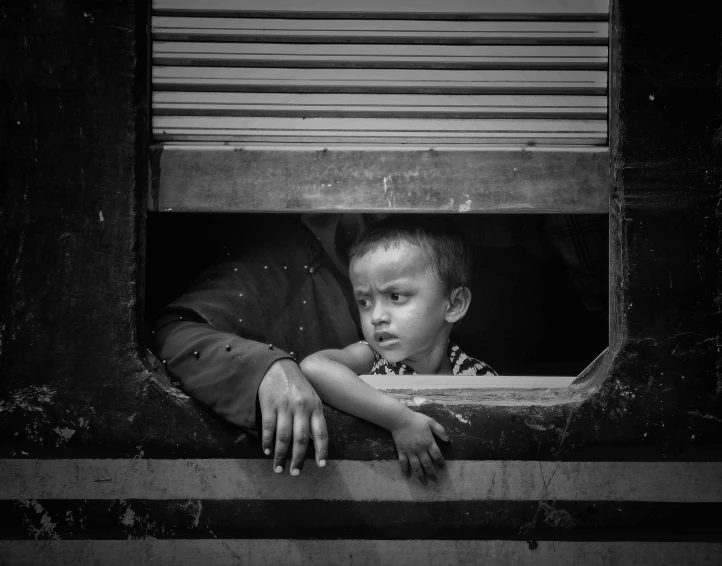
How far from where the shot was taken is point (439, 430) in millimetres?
1870

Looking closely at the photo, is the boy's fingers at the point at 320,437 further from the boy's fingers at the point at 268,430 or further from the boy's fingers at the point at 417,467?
the boy's fingers at the point at 417,467

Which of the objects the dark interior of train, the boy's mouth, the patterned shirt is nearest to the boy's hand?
the boy's mouth

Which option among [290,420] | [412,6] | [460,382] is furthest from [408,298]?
[412,6]

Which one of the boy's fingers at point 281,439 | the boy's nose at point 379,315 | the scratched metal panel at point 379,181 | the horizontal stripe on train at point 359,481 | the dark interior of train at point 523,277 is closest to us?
the boy's fingers at point 281,439

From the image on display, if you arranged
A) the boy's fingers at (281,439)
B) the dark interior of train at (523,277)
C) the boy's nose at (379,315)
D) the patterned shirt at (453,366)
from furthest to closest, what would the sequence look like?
the dark interior of train at (523,277), the patterned shirt at (453,366), the boy's nose at (379,315), the boy's fingers at (281,439)

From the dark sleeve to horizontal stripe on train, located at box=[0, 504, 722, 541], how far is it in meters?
0.31

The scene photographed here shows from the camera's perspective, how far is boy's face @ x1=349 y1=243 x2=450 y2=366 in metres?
2.34

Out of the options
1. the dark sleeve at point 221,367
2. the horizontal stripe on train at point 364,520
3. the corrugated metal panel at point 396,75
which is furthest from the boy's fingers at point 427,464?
the corrugated metal panel at point 396,75

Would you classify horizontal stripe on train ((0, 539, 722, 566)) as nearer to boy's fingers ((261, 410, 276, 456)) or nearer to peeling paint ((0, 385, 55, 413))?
boy's fingers ((261, 410, 276, 456))

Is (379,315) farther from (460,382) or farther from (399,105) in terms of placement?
(399,105)

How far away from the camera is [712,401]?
6.28ft

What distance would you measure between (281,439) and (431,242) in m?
1.03

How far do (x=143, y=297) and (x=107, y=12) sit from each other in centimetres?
85

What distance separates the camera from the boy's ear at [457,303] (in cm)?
254
